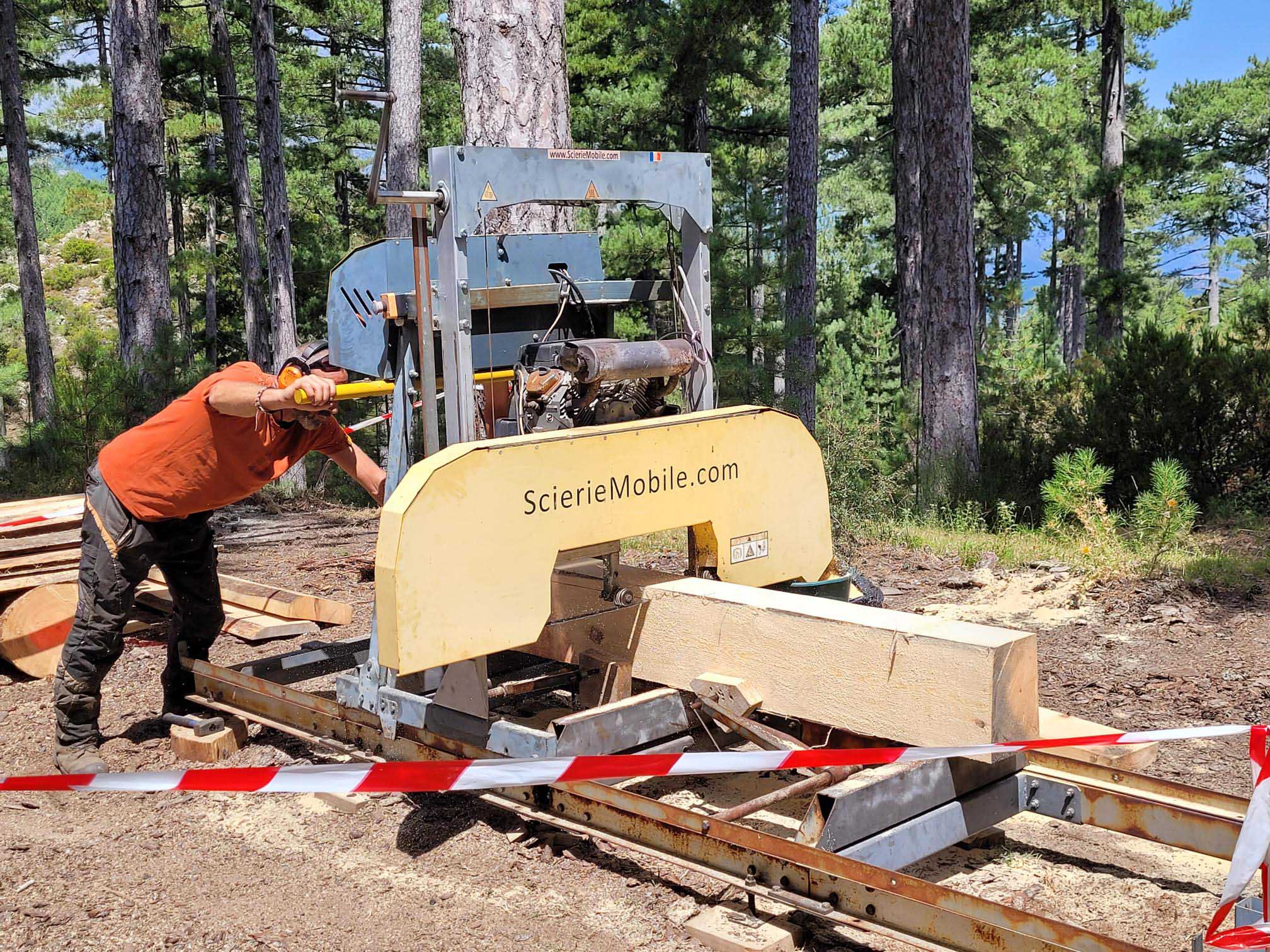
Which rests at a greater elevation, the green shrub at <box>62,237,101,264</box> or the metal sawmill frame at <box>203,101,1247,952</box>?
the green shrub at <box>62,237,101,264</box>

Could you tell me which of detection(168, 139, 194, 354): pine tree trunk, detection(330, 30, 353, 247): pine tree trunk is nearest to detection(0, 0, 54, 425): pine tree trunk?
detection(168, 139, 194, 354): pine tree trunk

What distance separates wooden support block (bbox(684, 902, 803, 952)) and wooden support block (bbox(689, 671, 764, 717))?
80cm

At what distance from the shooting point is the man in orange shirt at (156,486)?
4.96 m

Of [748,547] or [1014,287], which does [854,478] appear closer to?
[748,547]

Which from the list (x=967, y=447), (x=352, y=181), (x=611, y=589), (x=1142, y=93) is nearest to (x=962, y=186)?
(x=967, y=447)

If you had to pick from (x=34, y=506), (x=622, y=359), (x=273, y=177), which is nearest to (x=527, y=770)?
(x=622, y=359)

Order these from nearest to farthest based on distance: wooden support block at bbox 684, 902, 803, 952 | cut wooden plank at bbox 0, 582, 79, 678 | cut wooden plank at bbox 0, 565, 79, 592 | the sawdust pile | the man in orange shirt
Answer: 1. wooden support block at bbox 684, 902, 803, 952
2. the man in orange shirt
3. cut wooden plank at bbox 0, 582, 79, 678
4. cut wooden plank at bbox 0, 565, 79, 592
5. the sawdust pile

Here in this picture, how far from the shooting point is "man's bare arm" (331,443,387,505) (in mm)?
5211

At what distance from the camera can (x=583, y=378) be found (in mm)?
4445

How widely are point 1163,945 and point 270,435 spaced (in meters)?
3.90

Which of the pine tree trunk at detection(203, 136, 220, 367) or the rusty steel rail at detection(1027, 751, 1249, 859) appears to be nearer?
Result: the rusty steel rail at detection(1027, 751, 1249, 859)

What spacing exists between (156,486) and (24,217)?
20.9m

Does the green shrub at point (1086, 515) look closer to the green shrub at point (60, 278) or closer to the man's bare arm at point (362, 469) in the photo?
the man's bare arm at point (362, 469)

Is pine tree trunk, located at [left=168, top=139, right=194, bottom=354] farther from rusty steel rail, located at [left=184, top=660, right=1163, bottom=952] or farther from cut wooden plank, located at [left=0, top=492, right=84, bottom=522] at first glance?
rusty steel rail, located at [left=184, top=660, right=1163, bottom=952]
